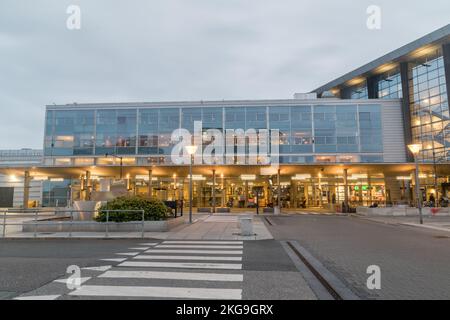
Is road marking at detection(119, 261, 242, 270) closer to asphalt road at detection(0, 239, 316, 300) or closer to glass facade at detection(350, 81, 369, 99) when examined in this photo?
asphalt road at detection(0, 239, 316, 300)

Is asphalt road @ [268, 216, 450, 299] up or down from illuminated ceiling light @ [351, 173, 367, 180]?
down

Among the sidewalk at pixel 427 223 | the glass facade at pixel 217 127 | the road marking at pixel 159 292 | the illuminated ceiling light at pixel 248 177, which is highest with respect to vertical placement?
the glass facade at pixel 217 127

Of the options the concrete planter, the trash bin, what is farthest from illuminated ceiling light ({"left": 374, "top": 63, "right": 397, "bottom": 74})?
the concrete planter

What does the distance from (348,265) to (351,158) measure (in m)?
36.3

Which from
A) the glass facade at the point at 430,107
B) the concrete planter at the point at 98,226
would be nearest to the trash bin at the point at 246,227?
the concrete planter at the point at 98,226

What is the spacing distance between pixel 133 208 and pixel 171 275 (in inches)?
359

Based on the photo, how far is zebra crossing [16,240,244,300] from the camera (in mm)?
5561

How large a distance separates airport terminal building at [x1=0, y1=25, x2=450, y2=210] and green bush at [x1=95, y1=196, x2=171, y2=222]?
23.6 meters

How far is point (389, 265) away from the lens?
8016mm

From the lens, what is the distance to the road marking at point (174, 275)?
22.0ft

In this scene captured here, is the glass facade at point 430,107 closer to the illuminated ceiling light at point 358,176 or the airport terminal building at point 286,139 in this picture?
the airport terminal building at point 286,139

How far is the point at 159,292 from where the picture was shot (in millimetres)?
5676

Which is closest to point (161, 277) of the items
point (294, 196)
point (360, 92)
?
point (294, 196)

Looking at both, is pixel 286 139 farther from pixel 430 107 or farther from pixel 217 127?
pixel 430 107
